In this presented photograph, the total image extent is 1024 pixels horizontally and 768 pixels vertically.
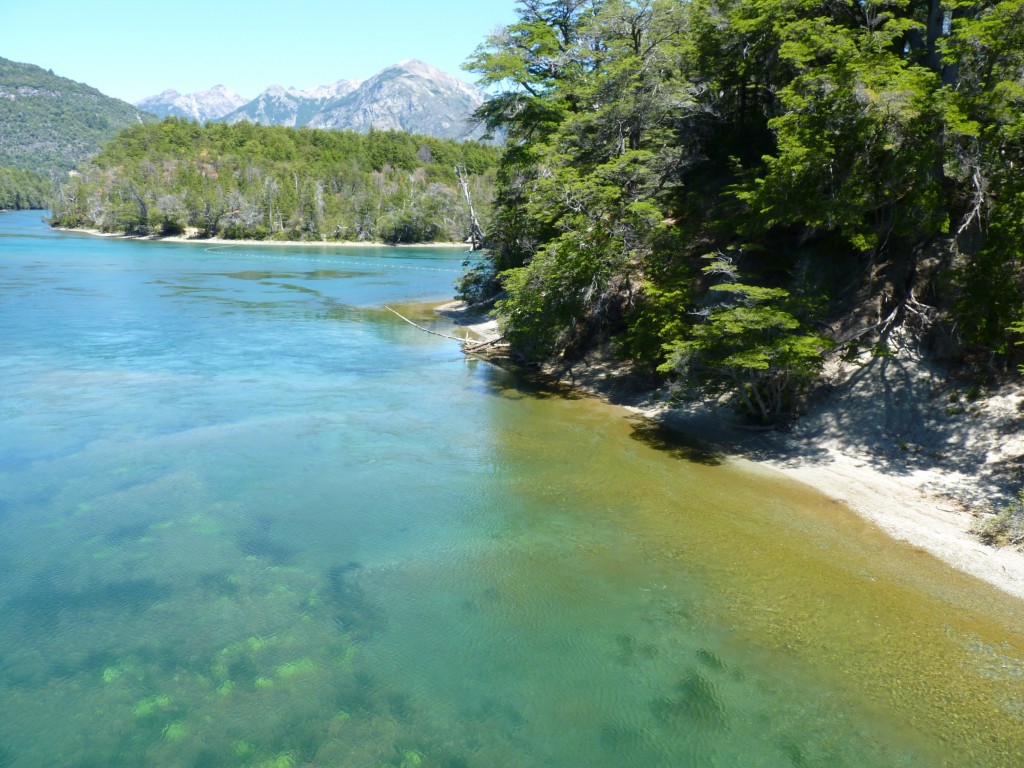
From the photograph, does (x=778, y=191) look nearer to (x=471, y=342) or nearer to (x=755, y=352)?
(x=755, y=352)

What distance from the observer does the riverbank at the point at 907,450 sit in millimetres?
13406

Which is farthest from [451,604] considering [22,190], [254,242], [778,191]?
[22,190]

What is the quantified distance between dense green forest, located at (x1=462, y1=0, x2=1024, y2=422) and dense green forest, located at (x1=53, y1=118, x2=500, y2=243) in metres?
68.3

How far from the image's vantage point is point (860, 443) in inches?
665

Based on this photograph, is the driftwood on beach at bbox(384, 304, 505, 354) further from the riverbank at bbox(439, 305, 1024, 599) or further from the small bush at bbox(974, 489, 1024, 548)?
the small bush at bbox(974, 489, 1024, 548)

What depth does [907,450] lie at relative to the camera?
16.1 meters

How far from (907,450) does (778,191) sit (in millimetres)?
7557

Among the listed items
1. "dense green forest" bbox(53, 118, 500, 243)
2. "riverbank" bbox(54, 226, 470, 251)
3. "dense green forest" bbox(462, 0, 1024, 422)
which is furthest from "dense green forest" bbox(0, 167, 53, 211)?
"dense green forest" bbox(462, 0, 1024, 422)

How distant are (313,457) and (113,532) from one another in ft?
16.7

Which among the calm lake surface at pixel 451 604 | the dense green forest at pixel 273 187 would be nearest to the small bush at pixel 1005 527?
the calm lake surface at pixel 451 604

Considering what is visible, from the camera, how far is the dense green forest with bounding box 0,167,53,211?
174750 millimetres

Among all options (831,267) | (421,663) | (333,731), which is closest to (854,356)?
(831,267)

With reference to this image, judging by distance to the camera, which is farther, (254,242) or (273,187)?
(273,187)

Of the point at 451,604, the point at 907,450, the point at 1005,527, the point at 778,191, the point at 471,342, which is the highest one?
the point at 778,191
